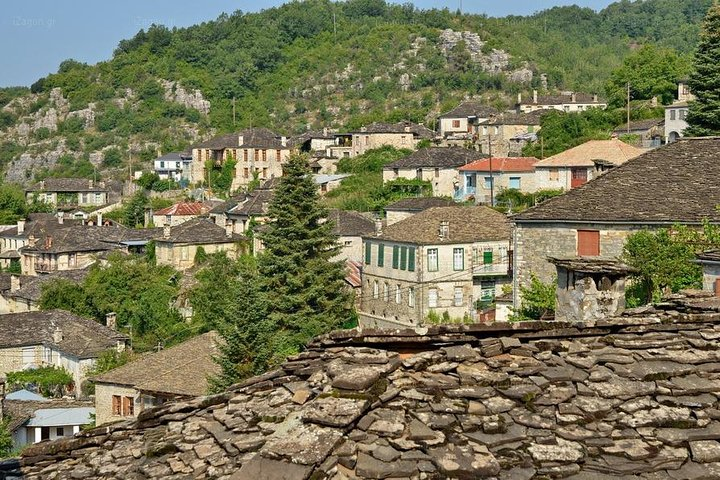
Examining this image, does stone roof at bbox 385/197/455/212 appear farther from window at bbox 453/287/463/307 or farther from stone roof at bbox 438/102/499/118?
stone roof at bbox 438/102/499/118

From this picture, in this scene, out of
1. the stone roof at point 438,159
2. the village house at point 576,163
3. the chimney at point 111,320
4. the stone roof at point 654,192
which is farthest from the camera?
the stone roof at point 438,159

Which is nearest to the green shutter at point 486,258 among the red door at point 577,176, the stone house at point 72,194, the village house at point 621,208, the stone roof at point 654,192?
the red door at point 577,176

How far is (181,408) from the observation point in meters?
8.15

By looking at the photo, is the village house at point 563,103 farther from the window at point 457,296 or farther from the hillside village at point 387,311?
the window at point 457,296

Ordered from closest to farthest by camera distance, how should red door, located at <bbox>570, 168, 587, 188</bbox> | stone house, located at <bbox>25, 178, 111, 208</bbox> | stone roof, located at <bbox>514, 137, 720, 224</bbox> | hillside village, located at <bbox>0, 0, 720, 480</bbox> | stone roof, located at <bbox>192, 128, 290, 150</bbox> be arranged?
1. hillside village, located at <bbox>0, 0, 720, 480</bbox>
2. stone roof, located at <bbox>514, 137, 720, 224</bbox>
3. red door, located at <bbox>570, 168, 587, 188</bbox>
4. stone roof, located at <bbox>192, 128, 290, 150</bbox>
5. stone house, located at <bbox>25, 178, 111, 208</bbox>

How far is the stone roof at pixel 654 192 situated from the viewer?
26219 mm

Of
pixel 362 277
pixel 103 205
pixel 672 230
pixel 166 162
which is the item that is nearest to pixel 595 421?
pixel 672 230

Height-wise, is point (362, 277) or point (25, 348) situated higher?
point (362, 277)

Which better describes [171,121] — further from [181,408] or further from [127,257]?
[181,408]

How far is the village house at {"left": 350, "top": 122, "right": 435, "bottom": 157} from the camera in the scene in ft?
282

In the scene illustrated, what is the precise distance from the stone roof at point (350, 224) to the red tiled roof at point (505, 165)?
776 cm

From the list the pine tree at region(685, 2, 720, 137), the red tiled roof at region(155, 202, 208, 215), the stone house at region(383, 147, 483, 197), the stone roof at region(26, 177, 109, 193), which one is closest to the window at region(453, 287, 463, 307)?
the pine tree at region(685, 2, 720, 137)

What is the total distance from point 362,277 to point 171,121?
9967 centimetres

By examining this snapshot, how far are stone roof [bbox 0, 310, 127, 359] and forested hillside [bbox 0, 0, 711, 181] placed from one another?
66.6 m
